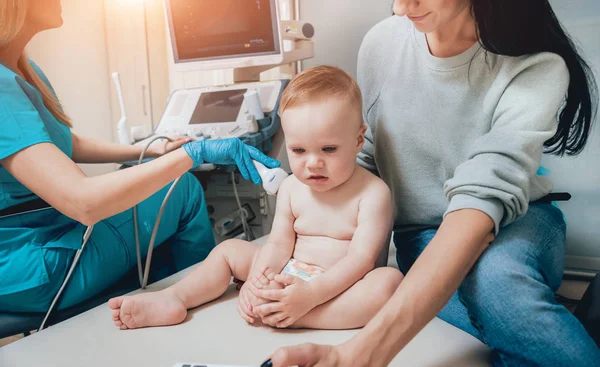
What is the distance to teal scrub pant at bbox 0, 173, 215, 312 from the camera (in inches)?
39.7

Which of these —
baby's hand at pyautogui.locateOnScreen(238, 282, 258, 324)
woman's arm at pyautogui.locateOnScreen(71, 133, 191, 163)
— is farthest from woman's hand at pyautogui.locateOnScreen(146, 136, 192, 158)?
baby's hand at pyautogui.locateOnScreen(238, 282, 258, 324)

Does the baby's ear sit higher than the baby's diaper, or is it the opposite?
the baby's ear

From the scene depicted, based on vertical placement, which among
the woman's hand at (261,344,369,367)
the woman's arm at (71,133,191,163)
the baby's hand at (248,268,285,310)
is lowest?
the baby's hand at (248,268,285,310)

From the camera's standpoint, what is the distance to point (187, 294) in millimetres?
973

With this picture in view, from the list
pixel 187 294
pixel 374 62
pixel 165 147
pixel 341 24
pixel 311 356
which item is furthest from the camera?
pixel 341 24

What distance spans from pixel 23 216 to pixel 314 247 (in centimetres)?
66

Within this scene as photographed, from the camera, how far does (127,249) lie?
118 centimetres

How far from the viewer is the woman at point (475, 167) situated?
2.25ft

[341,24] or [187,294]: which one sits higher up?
[341,24]

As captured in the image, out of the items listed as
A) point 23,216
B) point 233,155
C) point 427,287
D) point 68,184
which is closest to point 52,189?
point 68,184

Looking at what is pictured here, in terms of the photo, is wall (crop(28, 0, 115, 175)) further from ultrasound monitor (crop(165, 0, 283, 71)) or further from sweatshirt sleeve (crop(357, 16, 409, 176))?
sweatshirt sleeve (crop(357, 16, 409, 176))

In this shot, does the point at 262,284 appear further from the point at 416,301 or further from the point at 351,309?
the point at 416,301

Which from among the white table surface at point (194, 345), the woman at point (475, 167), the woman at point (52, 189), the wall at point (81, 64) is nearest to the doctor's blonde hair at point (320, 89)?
the woman at point (475, 167)

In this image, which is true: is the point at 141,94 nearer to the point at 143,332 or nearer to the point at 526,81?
the point at 143,332
